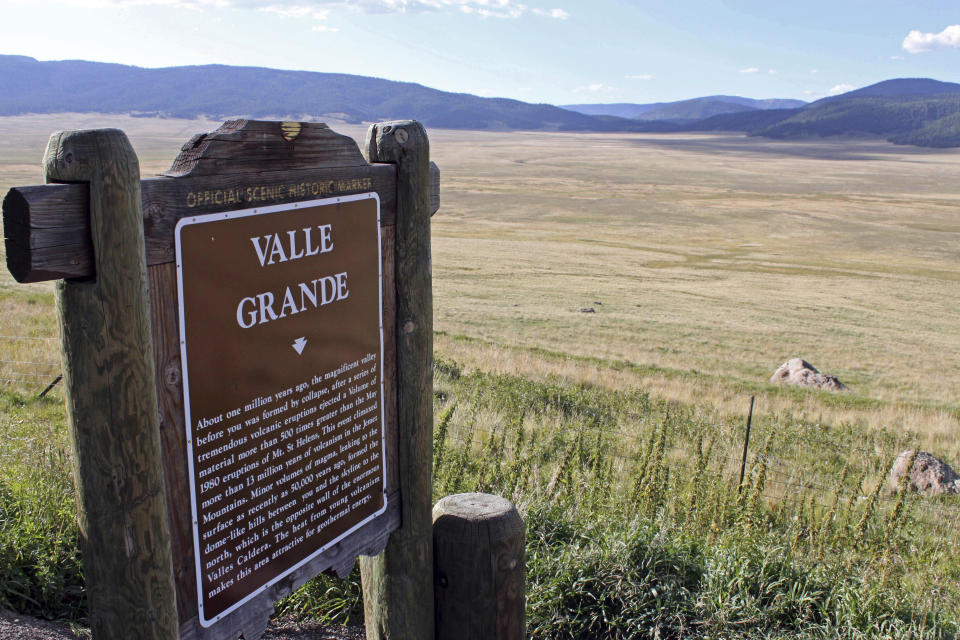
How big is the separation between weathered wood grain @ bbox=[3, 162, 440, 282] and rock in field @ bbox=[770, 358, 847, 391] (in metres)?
16.4

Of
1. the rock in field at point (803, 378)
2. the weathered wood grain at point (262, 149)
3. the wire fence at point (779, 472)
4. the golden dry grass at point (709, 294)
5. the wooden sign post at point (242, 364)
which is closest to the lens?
the wooden sign post at point (242, 364)

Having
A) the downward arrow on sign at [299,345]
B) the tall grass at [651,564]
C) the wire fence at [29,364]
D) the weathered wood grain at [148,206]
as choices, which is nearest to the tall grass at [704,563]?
the tall grass at [651,564]

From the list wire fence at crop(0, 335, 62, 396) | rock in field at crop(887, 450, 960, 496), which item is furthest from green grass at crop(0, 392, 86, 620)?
rock in field at crop(887, 450, 960, 496)

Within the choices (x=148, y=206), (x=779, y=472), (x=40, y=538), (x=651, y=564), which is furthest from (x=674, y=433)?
(x=148, y=206)

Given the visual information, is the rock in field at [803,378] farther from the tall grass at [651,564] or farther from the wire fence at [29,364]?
the wire fence at [29,364]

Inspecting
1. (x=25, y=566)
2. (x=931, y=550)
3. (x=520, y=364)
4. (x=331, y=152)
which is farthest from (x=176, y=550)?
(x=520, y=364)

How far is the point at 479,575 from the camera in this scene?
3033mm

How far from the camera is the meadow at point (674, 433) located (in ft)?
11.9

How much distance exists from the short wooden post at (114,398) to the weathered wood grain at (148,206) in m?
0.04

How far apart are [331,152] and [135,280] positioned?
0.89 meters

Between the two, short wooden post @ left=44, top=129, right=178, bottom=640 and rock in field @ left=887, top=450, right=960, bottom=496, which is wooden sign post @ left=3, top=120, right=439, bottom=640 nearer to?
short wooden post @ left=44, top=129, right=178, bottom=640

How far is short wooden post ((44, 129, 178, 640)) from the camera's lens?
6.01 feet

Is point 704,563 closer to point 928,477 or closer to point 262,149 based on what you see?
point 262,149

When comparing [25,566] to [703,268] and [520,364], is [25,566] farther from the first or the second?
[703,268]
